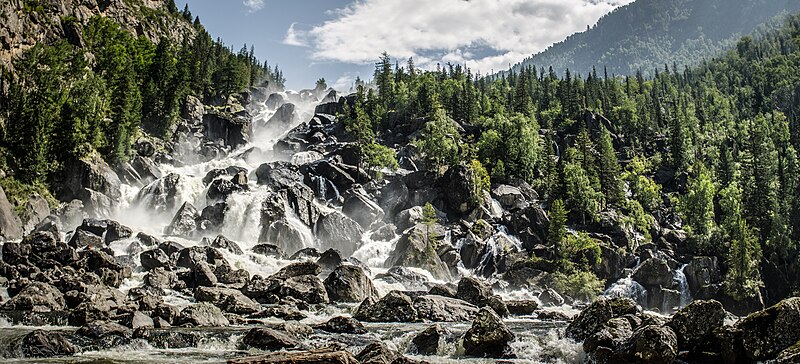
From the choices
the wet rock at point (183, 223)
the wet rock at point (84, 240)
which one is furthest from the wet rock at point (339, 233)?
the wet rock at point (84, 240)

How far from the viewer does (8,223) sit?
55812 millimetres

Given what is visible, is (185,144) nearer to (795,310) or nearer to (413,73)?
(413,73)

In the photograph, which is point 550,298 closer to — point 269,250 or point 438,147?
point 269,250

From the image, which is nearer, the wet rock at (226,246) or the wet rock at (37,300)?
the wet rock at (37,300)

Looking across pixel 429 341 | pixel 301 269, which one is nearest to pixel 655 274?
pixel 301 269

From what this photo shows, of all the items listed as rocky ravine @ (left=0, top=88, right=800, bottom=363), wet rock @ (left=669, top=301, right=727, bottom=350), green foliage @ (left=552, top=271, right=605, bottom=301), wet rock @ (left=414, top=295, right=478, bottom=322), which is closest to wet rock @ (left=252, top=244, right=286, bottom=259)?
rocky ravine @ (left=0, top=88, right=800, bottom=363)

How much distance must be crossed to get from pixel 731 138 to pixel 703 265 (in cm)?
10484

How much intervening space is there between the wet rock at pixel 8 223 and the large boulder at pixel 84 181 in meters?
13.7

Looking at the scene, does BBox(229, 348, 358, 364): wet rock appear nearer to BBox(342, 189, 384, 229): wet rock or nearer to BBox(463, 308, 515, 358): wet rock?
BBox(463, 308, 515, 358): wet rock

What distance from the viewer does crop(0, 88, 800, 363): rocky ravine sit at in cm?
2217

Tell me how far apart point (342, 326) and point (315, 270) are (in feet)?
67.2

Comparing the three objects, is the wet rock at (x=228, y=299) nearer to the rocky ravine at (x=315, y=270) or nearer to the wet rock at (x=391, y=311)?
the rocky ravine at (x=315, y=270)

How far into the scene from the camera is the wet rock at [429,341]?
2438 centimetres

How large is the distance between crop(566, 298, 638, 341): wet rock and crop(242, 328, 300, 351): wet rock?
12.9 metres
